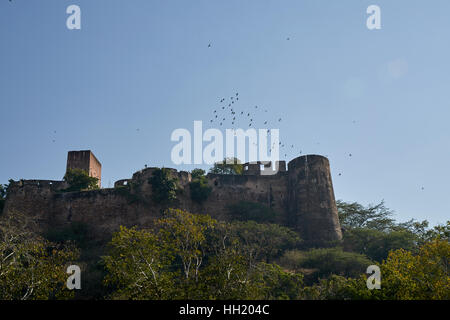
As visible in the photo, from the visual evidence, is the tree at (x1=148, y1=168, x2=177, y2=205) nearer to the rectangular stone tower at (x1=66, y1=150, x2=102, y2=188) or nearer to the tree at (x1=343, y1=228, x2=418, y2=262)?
the rectangular stone tower at (x1=66, y1=150, x2=102, y2=188)

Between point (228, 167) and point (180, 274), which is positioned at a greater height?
point (228, 167)

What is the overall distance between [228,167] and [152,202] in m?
14.5

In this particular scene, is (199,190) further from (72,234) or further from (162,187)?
(72,234)

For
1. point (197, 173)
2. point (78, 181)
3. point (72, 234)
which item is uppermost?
point (197, 173)

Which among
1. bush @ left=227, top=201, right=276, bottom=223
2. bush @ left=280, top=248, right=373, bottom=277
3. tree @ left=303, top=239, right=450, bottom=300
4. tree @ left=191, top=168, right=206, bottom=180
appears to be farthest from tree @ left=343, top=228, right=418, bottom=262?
tree @ left=191, top=168, right=206, bottom=180

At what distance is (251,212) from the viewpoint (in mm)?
31344

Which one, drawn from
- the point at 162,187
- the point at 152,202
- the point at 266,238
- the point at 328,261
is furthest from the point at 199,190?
the point at 328,261

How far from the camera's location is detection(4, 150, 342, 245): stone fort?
96.3ft

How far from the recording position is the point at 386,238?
2789 centimetres

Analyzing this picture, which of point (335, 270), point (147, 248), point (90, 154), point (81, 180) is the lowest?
point (335, 270)

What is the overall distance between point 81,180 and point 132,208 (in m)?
5.83
